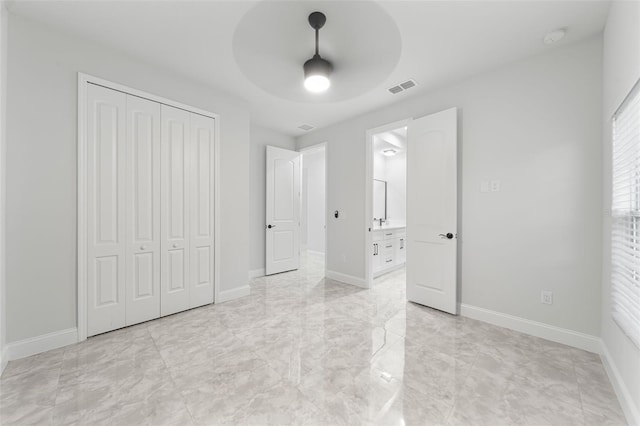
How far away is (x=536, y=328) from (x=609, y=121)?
1838 mm

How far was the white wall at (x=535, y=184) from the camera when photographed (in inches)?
85.6

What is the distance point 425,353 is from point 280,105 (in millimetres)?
3398

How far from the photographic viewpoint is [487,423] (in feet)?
4.56

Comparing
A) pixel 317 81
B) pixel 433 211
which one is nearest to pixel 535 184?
pixel 433 211

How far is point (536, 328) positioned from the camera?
2398 mm

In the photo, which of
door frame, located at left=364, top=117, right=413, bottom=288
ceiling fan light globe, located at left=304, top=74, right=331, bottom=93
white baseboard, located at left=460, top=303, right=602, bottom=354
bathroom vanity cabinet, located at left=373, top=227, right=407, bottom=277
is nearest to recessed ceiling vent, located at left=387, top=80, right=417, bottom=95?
door frame, located at left=364, top=117, right=413, bottom=288

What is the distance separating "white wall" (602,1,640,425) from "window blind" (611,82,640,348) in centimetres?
10

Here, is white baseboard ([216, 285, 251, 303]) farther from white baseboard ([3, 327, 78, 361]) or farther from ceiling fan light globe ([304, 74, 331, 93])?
ceiling fan light globe ([304, 74, 331, 93])

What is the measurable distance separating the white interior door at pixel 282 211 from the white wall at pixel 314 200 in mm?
2091

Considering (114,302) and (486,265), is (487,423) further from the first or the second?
(114,302)

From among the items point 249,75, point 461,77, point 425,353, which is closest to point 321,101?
point 249,75

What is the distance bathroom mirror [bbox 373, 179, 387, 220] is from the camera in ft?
18.5

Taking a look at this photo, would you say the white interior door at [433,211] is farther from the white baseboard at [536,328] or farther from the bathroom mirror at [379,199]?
the bathroom mirror at [379,199]

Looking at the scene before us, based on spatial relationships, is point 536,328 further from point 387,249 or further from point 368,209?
point 387,249
